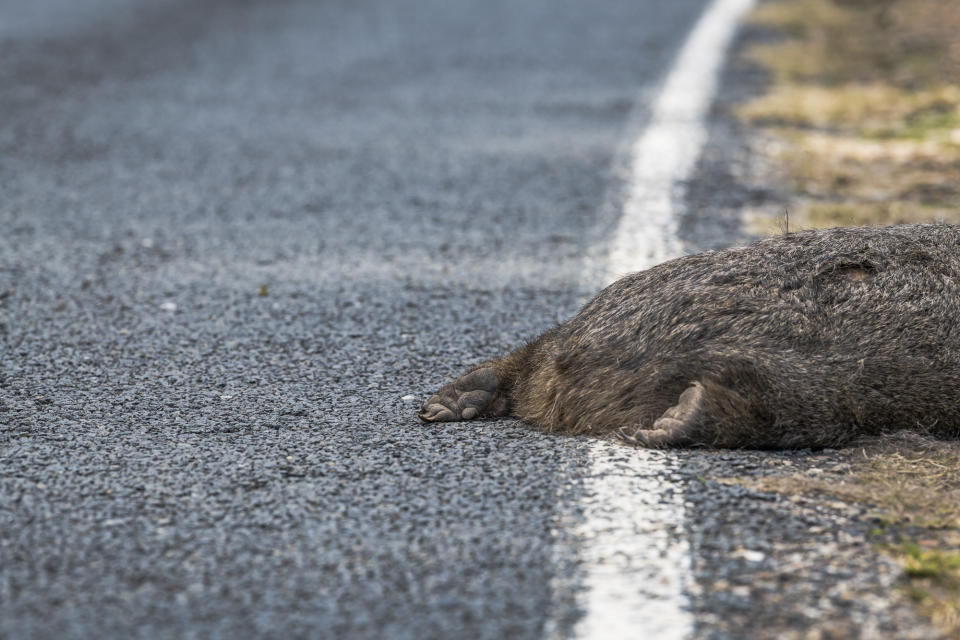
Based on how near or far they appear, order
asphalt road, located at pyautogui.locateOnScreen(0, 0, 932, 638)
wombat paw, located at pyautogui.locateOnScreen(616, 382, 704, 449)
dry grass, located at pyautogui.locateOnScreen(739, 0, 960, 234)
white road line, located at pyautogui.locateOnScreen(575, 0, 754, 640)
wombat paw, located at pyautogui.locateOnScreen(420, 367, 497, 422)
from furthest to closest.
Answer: dry grass, located at pyautogui.locateOnScreen(739, 0, 960, 234) → wombat paw, located at pyautogui.locateOnScreen(420, 367, 497, 422) → wombat paw, located at pyautogui.locateOnScreen(616, 382, 704, 449) → asphalt road, located at pyautogui.locateOnScreen(0, 0, 932, 638) → white road line, located at pyautogui.locateOnScreen(575, 0, 754, 640)

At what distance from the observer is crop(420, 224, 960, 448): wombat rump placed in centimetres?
370

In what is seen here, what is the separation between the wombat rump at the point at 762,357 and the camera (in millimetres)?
3703

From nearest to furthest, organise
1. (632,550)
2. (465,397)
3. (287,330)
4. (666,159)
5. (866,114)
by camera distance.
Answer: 1. (632,550)
2. (465,397)
3. (287,330)
4. (666,159)
5. (866,114)

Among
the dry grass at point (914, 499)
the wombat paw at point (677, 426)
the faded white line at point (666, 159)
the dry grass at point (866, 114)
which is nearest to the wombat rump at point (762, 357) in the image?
the wombat paw at point (677, 426)

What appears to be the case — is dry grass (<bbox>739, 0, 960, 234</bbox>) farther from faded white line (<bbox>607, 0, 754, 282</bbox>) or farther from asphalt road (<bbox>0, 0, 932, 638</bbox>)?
asphalt road (<bbox>0, 0, 932, 638</bbox>)

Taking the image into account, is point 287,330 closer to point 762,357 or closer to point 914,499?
point 762,357

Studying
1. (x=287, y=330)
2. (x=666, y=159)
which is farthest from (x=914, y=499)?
(x=666, y=159)

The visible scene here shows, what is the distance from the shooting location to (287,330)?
5004 millimetres

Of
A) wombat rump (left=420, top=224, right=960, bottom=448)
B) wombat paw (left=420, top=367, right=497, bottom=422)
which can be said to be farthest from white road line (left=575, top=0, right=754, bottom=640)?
wombat paw (left=420, top=367, right=497, bottom=422)

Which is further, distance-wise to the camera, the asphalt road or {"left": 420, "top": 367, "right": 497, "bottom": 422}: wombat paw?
{"left": 420, "top": 367, "right": 497, "bottom": 422}: wombat paw

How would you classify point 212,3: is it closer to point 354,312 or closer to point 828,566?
point 354,312

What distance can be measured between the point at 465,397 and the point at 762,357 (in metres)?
0.94

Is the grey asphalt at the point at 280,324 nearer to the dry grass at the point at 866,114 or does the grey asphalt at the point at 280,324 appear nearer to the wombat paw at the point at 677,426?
the wombat paw at the point at 677,426

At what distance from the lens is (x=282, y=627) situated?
2686 millimetres
